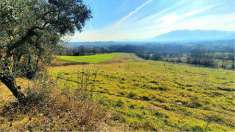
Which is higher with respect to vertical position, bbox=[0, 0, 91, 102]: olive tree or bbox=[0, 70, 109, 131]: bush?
bbox=[0, 0, 91, 102]: olive tree

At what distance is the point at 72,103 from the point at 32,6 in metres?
7.52

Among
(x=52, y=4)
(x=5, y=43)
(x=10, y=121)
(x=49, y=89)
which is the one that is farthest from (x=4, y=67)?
(x=52, y=4)

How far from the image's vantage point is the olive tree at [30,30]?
42.3 ft

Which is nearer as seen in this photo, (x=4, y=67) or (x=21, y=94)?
(x=21, y=94)

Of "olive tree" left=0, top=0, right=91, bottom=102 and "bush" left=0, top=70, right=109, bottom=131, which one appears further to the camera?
"olive tree" left=0, top=0, right=91, bottom=102

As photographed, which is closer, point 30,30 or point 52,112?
point 52,112

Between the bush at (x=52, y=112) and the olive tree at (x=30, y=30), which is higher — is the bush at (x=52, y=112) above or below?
below

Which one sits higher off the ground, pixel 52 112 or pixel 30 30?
pixel 30 30

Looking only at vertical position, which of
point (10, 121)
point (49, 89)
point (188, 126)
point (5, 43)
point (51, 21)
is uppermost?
point (51, 21)

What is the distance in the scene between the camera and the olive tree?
1291cm

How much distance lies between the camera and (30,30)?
15.6m

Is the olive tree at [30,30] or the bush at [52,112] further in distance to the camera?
the olive tree at [30,30]

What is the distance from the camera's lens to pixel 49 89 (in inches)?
453

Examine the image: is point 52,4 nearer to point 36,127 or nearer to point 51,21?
point 51,21
